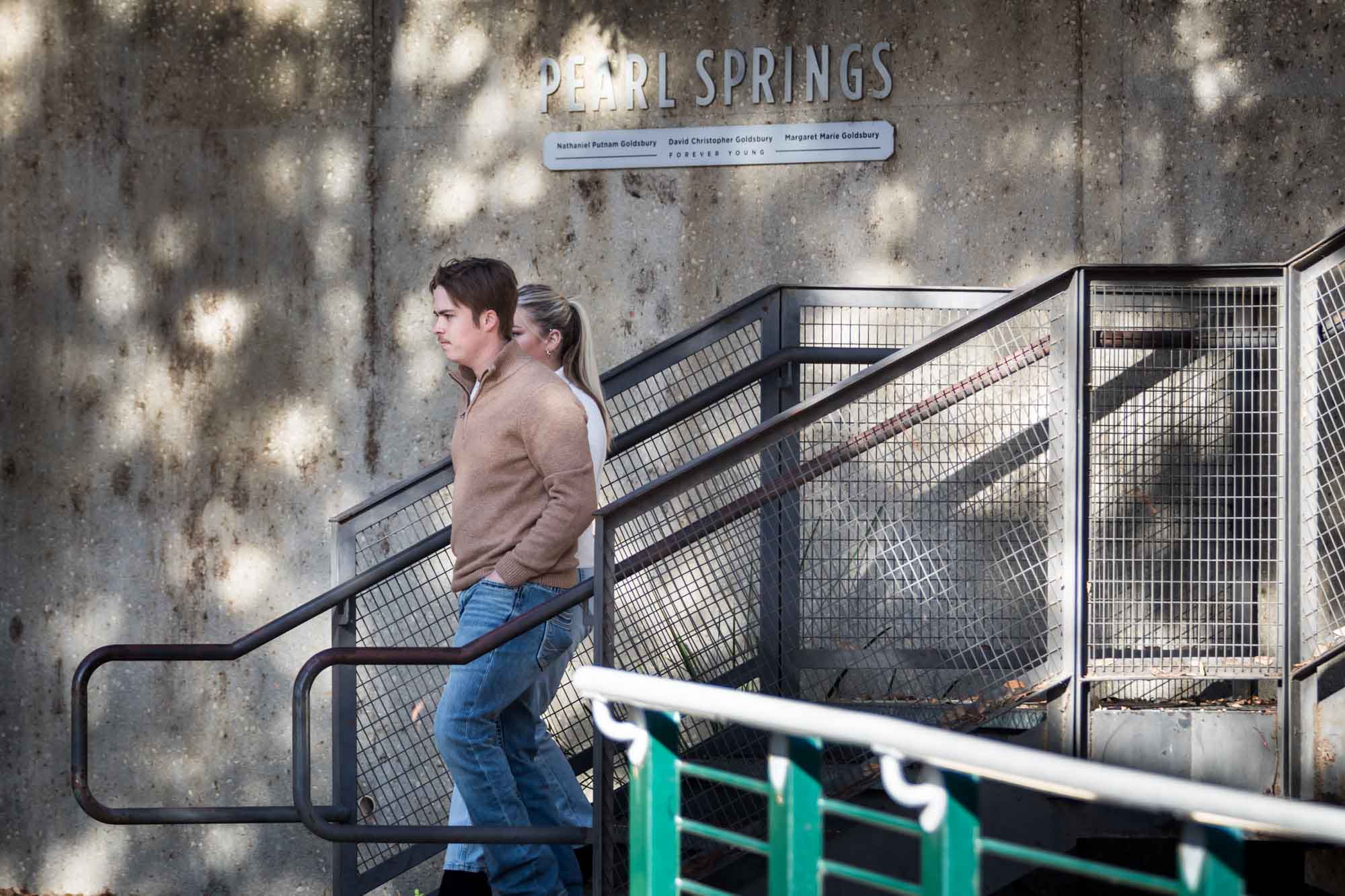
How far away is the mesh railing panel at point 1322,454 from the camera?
356 centimetres

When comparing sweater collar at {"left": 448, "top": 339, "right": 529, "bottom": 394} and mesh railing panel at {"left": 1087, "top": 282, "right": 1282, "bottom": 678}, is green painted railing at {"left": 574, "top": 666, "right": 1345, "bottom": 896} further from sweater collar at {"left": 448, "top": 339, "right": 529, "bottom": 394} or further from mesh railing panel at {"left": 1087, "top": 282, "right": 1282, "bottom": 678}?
mesh railing panel at {"left": 1087, "top": 282, "right": 1282, "bottom": 678}

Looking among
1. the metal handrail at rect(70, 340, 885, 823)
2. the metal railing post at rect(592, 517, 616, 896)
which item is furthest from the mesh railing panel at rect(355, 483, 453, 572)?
the metal railing post at rect(592, 517, 616, 896)

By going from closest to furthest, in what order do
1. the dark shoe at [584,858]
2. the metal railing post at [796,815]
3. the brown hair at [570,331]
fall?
the metal railing post at [796,815], the brown hair at [570,331], the dark shoe at [584,858]

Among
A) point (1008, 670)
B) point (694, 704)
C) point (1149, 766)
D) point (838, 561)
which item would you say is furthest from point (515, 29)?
point (694, 704)

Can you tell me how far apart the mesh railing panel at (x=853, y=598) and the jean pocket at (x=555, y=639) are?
0.12m

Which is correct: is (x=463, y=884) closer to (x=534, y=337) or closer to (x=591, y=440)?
(x=591, y=440)

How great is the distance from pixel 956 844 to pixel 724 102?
4.28 meters

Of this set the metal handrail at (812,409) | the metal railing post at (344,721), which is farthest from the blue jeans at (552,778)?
the metal railing post at (344,721)

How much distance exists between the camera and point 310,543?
18.2 ft

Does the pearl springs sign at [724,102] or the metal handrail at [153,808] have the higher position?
the pearl springs sign at [724,102]

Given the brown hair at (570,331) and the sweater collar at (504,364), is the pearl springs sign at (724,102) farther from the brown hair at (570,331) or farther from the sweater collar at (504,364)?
the sweater collar at (504,364)

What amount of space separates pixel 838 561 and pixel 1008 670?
558 mm

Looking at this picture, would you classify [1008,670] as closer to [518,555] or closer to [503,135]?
[518,555]

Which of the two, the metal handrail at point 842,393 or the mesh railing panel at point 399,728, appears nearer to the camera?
the metal handrail at point 842,393
